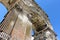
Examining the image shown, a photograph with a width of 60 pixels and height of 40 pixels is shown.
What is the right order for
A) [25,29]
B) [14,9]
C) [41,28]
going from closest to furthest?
[25,29] → [14,9] → [41,28]

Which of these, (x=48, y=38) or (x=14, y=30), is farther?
(x=48, y=38)

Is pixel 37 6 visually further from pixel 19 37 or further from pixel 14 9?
pixel 19 37

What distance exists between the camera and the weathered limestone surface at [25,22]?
8617 mm

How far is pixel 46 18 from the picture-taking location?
12781 mm

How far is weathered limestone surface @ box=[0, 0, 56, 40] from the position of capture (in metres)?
8.62

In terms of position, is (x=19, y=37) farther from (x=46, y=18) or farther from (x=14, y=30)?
(x=46, y=18)

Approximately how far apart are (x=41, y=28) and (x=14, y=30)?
402cm

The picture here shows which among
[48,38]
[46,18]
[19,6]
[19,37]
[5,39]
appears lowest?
[5,39]

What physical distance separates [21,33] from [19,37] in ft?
1.37

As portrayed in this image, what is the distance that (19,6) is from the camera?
1034 centimetres

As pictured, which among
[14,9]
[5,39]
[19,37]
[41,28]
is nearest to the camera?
[5,39]

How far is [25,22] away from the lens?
977 cm

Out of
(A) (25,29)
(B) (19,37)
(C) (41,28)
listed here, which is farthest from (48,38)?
(B) (19,37)

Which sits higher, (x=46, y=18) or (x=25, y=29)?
(x=46, y=18)
